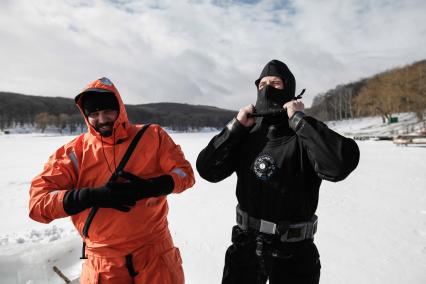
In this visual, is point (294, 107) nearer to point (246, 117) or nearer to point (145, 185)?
point (246, 117)

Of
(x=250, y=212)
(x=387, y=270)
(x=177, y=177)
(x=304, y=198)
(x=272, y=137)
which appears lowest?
(x=387, y=270)

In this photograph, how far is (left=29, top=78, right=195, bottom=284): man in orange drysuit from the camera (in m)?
1.89

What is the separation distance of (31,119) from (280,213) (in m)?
131

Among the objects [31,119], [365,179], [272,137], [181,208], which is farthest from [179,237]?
[31,119]

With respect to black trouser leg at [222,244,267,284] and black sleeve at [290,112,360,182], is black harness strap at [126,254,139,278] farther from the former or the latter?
black sleeve at [290,112,360,182]

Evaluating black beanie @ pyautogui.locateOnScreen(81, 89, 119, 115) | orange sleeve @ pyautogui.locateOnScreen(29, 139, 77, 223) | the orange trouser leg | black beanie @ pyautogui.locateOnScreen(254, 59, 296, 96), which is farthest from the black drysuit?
orange sleeve @ pyautogui.locateOnScreen(29, 139, 77, 223)

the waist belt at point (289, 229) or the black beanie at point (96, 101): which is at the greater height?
the black beanie at point (96, 101)

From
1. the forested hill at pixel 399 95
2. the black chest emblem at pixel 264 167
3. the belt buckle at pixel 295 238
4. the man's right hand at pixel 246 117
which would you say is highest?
the forested hill at pixel 399 95

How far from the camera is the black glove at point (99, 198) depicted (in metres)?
1.79

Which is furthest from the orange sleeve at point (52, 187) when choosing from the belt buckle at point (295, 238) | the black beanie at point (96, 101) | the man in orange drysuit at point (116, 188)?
the belt buckle at point (295, 238)

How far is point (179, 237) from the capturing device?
4.65 meters

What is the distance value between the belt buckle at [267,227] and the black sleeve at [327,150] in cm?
53

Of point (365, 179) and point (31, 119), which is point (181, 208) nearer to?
point (365, 179)

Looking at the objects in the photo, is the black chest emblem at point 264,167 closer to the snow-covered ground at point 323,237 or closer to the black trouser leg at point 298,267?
the black trouser leg at point 298,267
